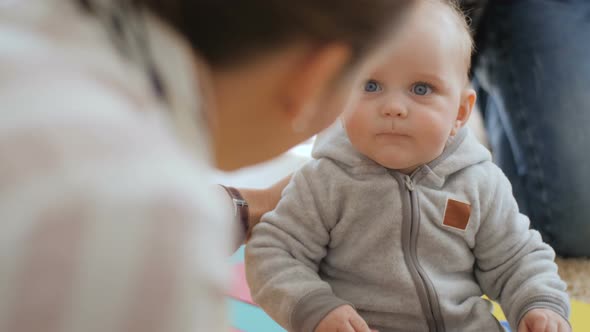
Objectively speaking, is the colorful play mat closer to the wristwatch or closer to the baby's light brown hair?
the wristwatch

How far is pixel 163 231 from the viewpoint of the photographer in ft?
1.19

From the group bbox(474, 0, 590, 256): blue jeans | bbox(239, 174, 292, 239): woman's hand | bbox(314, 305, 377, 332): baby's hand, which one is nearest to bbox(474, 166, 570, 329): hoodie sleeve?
bbox(314, 305, 377, 332): baby's hand

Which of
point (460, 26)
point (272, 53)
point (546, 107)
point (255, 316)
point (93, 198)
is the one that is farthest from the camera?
point (546, 107)

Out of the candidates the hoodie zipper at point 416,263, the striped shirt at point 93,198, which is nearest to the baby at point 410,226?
the hoodie zipper at point 416,263

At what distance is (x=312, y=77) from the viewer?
500 mm

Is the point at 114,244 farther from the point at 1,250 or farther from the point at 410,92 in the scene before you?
the point at 410,92

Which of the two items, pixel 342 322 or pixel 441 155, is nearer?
pixel 342 322

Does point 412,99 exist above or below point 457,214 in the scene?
above

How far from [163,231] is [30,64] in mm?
129

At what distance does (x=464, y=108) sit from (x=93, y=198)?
27.8 inches

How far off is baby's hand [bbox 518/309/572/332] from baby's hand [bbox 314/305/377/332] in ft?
0.69

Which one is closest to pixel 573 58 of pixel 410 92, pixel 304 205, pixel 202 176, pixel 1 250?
pixel 410 92

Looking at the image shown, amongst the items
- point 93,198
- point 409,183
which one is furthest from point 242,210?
point 93,198

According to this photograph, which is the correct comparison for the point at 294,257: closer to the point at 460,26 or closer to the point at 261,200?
the point at 261,200
